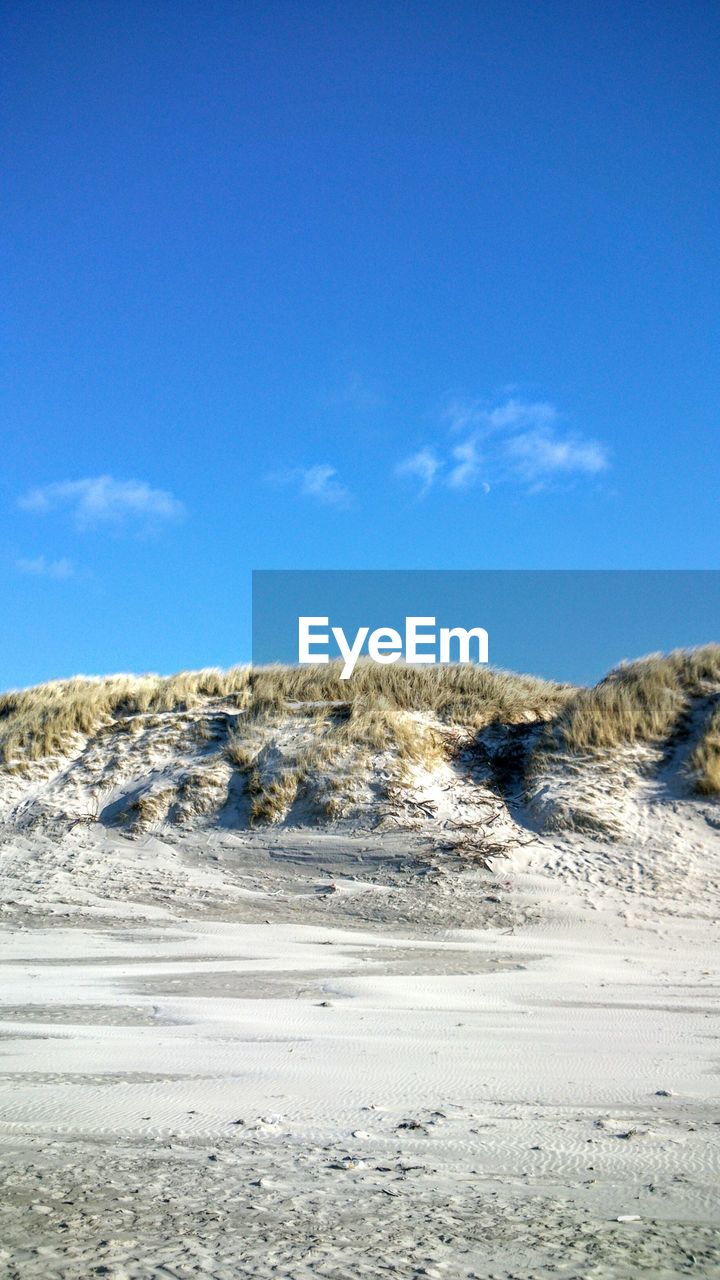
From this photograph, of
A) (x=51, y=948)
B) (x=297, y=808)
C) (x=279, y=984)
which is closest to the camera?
(x=279, y=984)

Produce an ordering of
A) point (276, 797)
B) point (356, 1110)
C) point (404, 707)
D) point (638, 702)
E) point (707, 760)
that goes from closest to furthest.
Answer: point (356, 1110) < point (707, 760) < point (276, 797) < point (638, 702) < point (404, 707)

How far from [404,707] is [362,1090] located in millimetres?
13212

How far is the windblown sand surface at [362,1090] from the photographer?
8.56 feet

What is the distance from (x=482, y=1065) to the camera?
470 cm

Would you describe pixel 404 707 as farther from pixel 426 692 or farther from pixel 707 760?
pixel 707 760

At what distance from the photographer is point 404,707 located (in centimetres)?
1738

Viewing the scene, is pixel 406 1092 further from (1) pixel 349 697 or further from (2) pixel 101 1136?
(1) pixel 349 697

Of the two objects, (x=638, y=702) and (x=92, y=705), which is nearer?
(x=638, y=702)

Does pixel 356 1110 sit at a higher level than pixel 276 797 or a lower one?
lower

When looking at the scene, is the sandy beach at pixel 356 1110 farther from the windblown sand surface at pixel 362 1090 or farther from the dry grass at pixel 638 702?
the dry grass at pixel 638 702

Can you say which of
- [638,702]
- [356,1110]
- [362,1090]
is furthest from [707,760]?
A: [356,1110]

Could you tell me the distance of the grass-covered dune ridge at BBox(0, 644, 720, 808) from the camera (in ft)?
51.5

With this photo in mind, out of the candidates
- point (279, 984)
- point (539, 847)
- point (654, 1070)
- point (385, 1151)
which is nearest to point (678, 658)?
point (539, 847)

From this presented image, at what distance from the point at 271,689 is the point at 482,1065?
44.6ft
